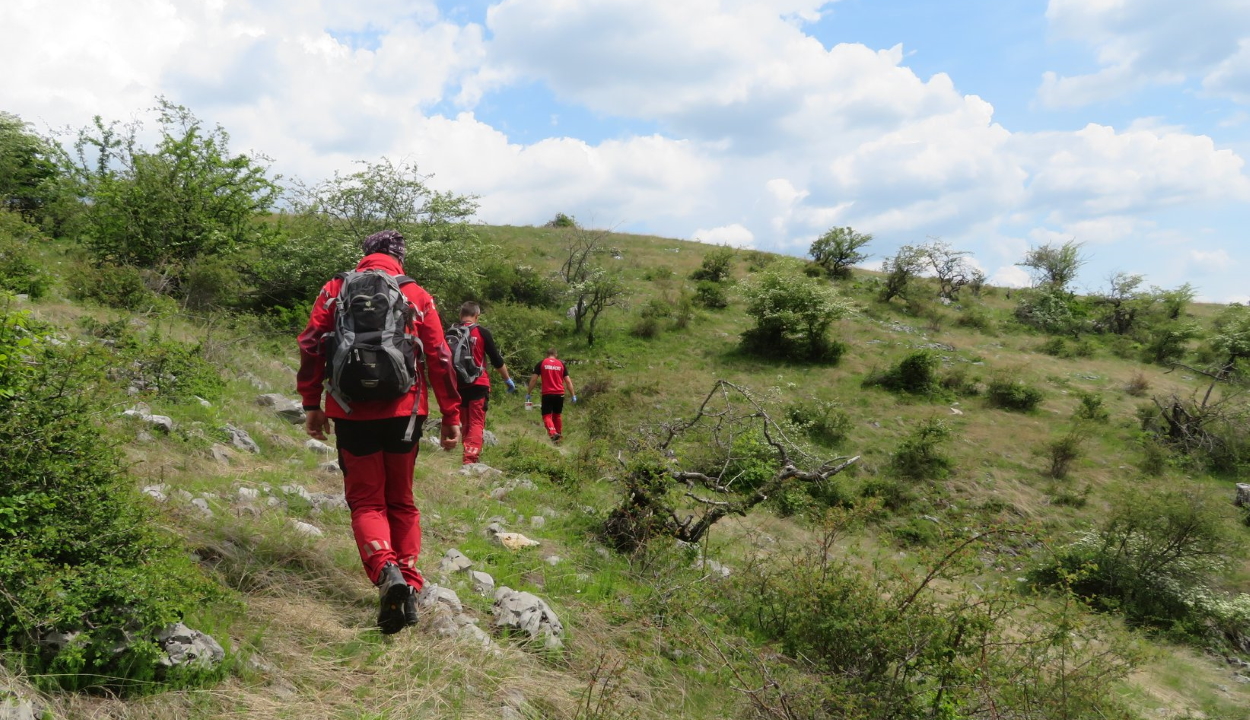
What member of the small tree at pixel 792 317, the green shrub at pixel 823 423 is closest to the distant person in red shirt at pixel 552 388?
the green shrub at pixel 823 423

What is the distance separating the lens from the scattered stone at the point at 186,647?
2531 mm

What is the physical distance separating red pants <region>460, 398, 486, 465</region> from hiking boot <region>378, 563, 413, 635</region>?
4.31 m

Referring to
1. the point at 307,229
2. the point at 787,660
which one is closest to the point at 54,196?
the point at 307,229

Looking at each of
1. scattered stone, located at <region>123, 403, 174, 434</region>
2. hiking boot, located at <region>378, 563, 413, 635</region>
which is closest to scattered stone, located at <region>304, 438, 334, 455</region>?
scattered stone, located at <region>123, 403, 174, 434</region>

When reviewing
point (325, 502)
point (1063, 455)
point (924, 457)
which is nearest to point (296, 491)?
point (325, 502)

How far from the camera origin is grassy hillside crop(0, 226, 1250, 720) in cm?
303

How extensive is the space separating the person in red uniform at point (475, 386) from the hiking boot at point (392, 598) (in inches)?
156

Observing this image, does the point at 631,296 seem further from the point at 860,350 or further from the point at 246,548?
the point at 246,548

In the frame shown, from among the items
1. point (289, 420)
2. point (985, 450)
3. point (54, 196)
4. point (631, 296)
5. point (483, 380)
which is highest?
point (54, 196)

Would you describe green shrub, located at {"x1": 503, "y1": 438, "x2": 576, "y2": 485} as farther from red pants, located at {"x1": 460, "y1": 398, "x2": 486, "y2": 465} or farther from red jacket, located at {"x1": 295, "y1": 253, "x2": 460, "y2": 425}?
red jacket, located at {"x1": 295, "y1": 253, "x2": 460, "y2": 425}

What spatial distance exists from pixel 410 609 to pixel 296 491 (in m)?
2.42

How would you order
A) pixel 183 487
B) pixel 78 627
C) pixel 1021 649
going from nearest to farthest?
pixel 78 627
pixel 1021 649
pixel 183 487

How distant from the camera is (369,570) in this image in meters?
3.30

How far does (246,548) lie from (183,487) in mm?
1082
